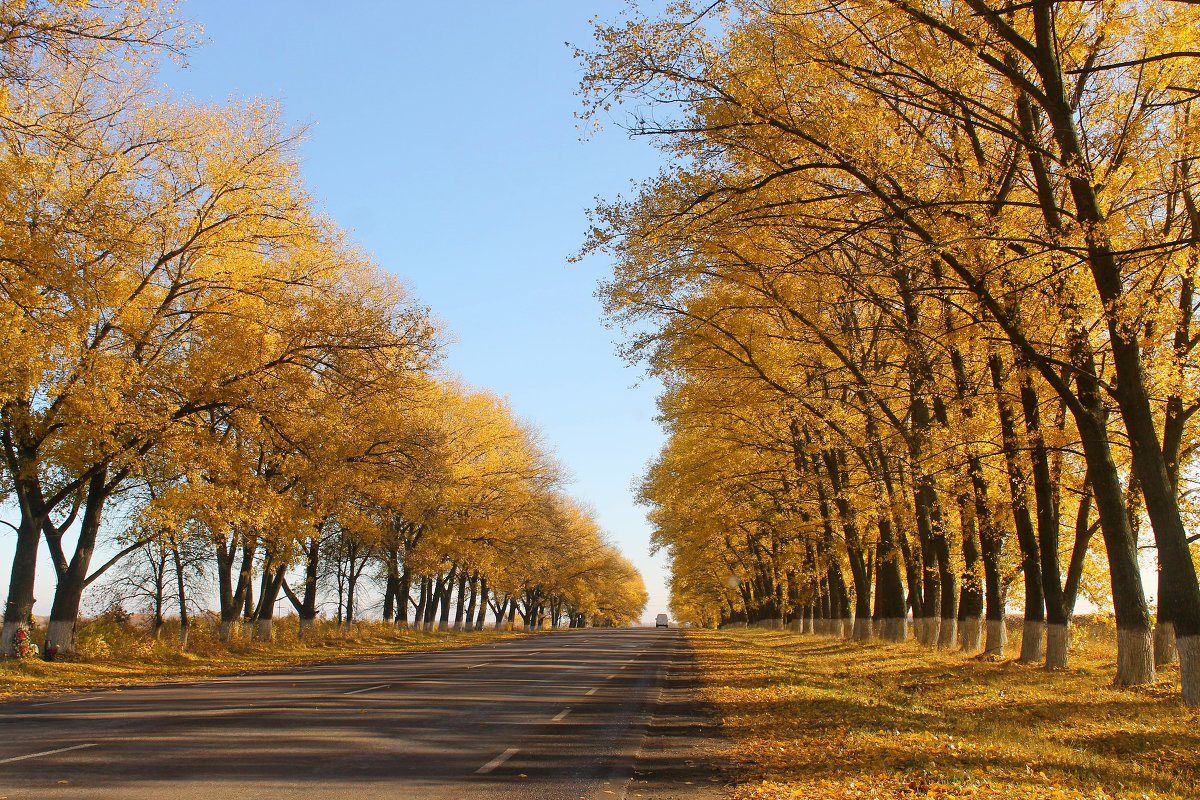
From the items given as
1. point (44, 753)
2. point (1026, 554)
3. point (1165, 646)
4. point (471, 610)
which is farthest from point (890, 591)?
point (471, 610)

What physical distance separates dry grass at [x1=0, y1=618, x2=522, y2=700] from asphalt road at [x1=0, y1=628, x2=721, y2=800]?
8.82 ft

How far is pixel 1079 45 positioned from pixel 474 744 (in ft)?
45.6

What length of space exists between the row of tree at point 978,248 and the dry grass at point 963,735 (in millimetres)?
1203

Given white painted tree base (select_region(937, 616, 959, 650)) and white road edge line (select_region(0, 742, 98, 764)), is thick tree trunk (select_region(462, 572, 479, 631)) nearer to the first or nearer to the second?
white painted tree base (select_region(937, 616, 959, 650))

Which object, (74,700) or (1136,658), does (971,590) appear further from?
(74,700)

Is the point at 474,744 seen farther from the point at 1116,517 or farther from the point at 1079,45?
the point at 1079,45

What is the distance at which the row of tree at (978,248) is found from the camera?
40.4 ft

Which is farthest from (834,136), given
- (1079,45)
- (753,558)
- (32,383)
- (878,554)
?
(753,558)

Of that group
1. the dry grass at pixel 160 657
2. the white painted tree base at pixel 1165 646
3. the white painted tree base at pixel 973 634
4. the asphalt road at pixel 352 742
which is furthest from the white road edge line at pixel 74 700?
the white painted tree base at pixel 973 634

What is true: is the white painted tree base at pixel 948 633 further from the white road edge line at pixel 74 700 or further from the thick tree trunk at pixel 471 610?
the thick tree trunk at pixel 471 610

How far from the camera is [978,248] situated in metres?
13.3

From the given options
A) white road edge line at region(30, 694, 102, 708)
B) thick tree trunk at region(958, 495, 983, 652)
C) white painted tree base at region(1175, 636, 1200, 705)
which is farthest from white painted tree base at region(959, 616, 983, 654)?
white road edge line at region(30, 694, 102, 708)

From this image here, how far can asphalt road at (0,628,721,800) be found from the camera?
7.46 meters

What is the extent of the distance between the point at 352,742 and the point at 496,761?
1.90 m
